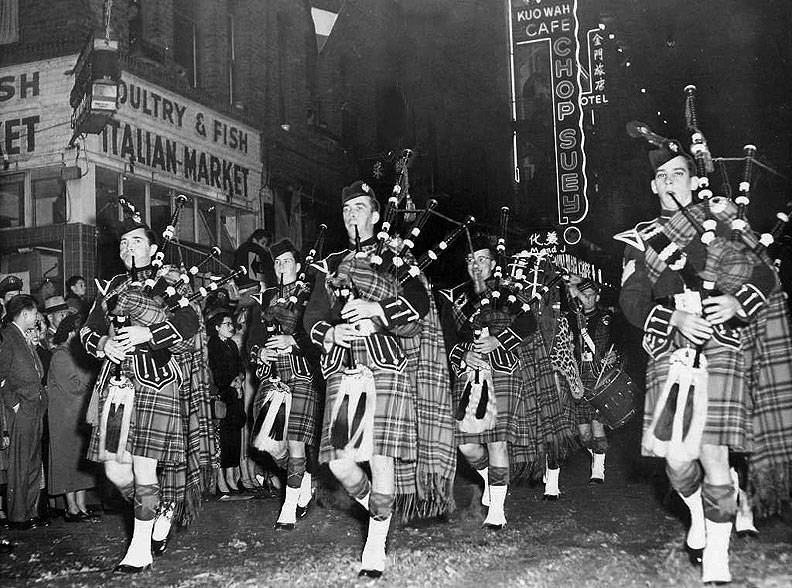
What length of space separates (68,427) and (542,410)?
11.6ft

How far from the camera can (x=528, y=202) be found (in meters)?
19.7

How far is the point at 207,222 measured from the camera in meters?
11.2

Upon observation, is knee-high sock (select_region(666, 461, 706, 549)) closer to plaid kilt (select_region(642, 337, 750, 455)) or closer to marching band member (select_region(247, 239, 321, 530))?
plaid kilt (select_region(642, 337, 750, 455))

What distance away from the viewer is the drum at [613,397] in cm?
687

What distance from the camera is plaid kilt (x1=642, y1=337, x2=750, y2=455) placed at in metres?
3.57

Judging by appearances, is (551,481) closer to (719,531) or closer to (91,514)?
(719,531)

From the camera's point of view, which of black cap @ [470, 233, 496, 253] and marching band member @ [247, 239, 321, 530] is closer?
marching band member @ [247, 239, 321, 530]

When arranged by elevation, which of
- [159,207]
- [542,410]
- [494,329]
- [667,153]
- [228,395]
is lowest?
[542,410]

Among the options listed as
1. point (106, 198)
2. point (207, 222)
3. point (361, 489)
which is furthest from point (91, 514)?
point (207, 222)

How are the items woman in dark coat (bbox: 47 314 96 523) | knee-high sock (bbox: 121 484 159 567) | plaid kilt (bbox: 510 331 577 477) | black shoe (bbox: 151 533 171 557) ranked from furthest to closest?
plaid kilt (bbox: 510 331 577 477)
woman in dark coat (bbox: 47 314 96 523)
black shoe (bbox: 151 533 171 557)
knee-high sock (bbox: 121 484 159 567)

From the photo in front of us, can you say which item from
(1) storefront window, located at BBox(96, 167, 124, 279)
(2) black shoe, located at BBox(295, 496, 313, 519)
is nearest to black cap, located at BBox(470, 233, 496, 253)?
(2) black shoe, located at BBox(295, 496, 313, 519)

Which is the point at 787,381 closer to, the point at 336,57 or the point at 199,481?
the point at 199,481

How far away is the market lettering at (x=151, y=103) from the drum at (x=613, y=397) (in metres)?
6.18

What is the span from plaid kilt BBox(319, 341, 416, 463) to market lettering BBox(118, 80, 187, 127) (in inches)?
255
